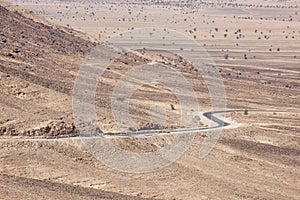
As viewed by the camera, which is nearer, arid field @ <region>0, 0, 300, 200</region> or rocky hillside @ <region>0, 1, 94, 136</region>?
arid field @ <region>0, 0, 300, 200</region>

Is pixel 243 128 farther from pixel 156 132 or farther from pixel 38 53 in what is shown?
pixel 38 53

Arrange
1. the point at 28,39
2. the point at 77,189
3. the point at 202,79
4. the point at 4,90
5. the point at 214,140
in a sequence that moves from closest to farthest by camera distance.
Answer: the point at 77,189, the point at 4,90, the point at 214,140, the point at 28,39, the point at 202,79

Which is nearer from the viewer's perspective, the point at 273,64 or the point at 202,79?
the point at 202,79

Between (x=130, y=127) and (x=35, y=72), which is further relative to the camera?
(x=35, y=72)

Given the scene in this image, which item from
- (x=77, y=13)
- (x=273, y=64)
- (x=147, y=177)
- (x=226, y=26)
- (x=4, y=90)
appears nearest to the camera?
(x=147, y=177)

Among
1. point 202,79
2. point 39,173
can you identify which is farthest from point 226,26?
point 39,173

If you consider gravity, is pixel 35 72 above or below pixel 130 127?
above

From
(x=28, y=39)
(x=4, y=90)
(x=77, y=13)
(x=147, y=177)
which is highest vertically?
(x=77, y=13)

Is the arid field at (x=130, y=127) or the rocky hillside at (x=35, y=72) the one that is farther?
the rocky hillside at (x=35, y=72)
